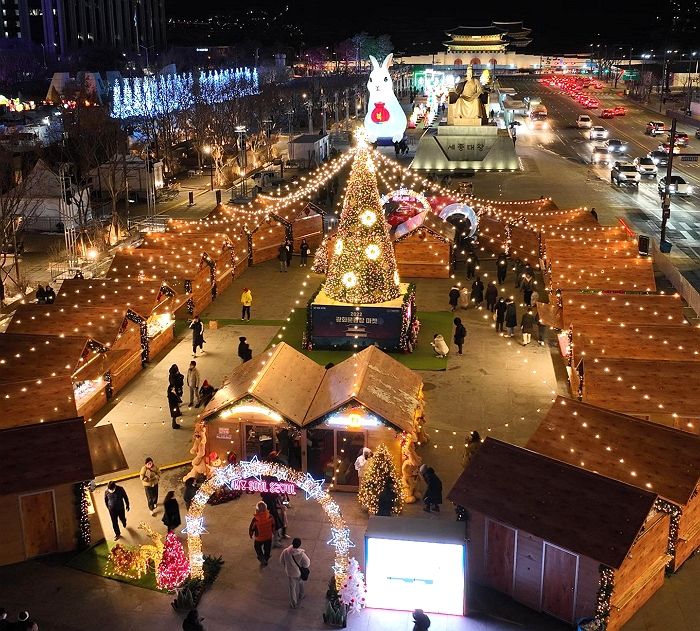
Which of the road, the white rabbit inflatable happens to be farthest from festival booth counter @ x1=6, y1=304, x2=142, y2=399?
the white rabbit inflatable

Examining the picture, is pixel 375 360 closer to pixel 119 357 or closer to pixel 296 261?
pixel 119 357

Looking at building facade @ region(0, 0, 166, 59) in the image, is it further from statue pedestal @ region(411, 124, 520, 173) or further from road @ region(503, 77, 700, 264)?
statue pedestal @ region(411, 124, 520, 173)

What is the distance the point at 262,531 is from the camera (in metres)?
13.4

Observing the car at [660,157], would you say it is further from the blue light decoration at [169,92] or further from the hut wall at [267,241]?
the blue light decoration at [169,92]

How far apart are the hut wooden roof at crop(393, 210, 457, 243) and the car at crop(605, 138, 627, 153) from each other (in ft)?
122

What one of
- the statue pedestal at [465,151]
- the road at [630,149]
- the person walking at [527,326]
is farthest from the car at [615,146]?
the person walking at [527,326]

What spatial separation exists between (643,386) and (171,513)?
9237 mm

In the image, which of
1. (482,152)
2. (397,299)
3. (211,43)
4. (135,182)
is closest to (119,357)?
(397,299)

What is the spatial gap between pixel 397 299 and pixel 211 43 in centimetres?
18920

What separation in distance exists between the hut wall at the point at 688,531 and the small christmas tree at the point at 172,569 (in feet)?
24.6

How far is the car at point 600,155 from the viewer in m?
60.0

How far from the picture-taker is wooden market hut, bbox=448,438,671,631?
11680 millimetres

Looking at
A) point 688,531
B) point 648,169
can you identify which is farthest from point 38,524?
point 648,169

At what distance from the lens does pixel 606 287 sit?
80.7 ft
